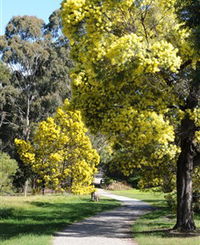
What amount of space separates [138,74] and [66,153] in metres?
13.8

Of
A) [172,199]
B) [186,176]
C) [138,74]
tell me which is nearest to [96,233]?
[186,176]

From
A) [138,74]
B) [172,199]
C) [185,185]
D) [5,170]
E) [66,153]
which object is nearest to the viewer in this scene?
[138,74]

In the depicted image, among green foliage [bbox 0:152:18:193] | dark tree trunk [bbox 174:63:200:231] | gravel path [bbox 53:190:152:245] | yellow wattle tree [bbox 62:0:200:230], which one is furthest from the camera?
green foliage [bbox 0:152:18:193]

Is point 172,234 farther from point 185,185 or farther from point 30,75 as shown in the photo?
point 30,75

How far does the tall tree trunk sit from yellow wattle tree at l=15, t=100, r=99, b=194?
10.0 m

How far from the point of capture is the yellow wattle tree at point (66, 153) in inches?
851

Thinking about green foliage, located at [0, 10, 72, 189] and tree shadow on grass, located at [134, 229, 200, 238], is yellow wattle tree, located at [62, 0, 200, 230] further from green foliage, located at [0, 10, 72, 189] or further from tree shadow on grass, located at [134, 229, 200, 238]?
green foliage, located at [0, 10, 72, 189]

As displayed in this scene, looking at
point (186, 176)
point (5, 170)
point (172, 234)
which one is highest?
point (5, 170)

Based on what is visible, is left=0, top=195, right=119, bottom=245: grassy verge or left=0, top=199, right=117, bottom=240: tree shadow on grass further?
left=0, top=199, right=117, bottom=240: tree shadow on grass

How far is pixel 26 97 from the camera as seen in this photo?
3806 centimetres

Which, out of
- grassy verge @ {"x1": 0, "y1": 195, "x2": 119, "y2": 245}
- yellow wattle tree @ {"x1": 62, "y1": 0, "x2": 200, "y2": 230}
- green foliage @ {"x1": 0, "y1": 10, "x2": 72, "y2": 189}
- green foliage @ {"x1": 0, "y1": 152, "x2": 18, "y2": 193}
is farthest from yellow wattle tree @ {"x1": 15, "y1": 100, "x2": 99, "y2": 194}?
green foliage @ {"x1": 0, "y1": 10, "x2": 72, "y2": 189}

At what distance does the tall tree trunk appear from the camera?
11617 millimetres

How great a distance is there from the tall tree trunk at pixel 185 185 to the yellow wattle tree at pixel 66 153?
10021 mm

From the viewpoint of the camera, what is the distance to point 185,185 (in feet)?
38.7
